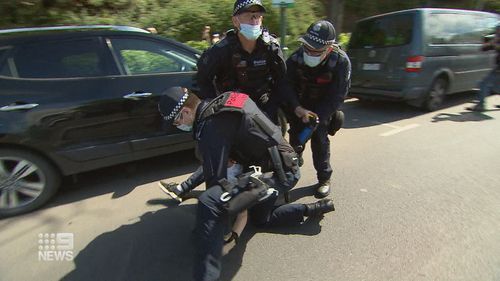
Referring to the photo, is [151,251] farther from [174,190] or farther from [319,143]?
[319,143]

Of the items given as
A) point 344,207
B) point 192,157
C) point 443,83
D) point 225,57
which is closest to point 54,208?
point 192,157

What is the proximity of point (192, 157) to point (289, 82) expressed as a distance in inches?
68.9

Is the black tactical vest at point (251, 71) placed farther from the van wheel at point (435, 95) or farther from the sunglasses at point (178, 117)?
the van wheel at point (435, 95)

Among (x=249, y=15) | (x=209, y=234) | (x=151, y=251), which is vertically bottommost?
(x=151, y=251)

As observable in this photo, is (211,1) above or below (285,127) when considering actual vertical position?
above

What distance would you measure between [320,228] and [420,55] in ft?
13.2

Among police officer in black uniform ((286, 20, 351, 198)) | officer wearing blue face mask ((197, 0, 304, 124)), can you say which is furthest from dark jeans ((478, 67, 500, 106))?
officer wearing blue face mask ((197, 0, 304, 124))

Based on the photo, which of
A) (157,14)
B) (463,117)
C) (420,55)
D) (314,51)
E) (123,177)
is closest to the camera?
(314,51)

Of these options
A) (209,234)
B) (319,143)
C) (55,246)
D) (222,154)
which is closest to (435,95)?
(319,143)

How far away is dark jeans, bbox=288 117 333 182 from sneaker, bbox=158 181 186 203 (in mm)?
1176

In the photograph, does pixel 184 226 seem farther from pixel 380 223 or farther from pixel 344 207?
pixel 380 223

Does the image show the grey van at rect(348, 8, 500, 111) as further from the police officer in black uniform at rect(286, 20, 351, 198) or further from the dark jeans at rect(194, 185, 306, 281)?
the dark jeans at rect(194, 185, 306, 281)

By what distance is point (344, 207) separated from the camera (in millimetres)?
2967

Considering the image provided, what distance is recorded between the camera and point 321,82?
9.48 feet
